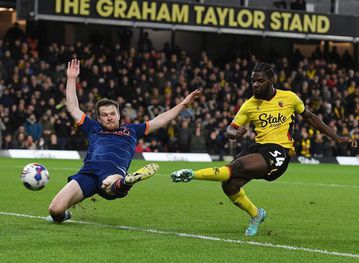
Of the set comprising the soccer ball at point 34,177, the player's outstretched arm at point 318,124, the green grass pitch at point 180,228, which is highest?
the player's outstretched arm at point 318,124

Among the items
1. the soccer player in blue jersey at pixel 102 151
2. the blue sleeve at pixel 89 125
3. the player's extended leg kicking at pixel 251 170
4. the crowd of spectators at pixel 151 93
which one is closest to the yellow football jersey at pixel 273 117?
the player's extended leg kicking at pixel 251 170

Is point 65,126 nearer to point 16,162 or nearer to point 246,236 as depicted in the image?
point 16,162

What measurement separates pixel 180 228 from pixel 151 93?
931 inches

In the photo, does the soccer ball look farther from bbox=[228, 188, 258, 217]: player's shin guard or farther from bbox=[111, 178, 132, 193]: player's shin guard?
bbox=[228, 188, 258, 217]: player's shin guard

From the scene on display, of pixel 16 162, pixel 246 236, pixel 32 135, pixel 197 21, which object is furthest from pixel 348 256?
pixel 197 21

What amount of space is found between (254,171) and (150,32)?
103 feet

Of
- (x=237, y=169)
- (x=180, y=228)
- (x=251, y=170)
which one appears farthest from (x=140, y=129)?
(x=251, y=170)

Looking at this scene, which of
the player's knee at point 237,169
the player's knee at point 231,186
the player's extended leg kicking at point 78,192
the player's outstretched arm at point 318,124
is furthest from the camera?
the player's outstretched arm at point 318,124

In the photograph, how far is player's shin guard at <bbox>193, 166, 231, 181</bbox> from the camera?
10.4 metres

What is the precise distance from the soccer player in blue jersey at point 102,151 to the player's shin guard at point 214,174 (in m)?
1.03

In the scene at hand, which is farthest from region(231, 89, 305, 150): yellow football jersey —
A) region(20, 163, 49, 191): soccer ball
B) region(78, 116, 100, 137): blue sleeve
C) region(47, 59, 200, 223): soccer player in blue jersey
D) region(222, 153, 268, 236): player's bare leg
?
region(20, 163, 49, 191): soccer ball

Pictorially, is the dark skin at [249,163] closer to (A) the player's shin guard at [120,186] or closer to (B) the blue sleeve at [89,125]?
(A) the player's shin guard at [120,186]

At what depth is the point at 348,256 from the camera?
9.21 m

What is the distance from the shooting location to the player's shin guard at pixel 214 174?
10.4 m
